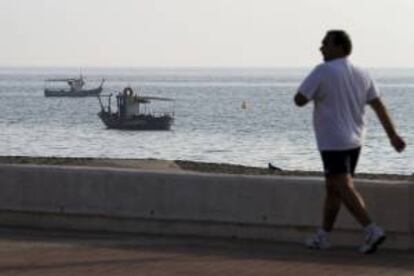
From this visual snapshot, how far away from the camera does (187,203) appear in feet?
39.2

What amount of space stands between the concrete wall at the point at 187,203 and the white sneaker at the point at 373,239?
0.51 m

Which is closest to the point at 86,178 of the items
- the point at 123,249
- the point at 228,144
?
the point at 123,249

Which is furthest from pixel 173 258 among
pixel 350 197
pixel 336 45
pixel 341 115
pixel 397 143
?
pixel 336 45

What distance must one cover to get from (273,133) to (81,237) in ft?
227

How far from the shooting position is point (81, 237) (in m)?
11.8

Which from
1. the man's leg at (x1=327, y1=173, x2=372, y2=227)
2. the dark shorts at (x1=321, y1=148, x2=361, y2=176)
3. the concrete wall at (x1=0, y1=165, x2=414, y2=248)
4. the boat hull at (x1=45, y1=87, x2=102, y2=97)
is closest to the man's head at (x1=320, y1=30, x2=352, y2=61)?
the dark shorts at (x1=321, y1=148, x2=361, y2=176)

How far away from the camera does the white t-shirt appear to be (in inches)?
412

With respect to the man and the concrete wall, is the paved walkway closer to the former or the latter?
the concrete wall

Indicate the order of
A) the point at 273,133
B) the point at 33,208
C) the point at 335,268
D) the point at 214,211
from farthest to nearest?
1. the point at 273,133
2. the point at 33,208
3. the point at 214,211
4. the point at 335,268

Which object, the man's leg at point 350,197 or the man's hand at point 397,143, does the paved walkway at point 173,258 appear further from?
the man's hand at point 397,143

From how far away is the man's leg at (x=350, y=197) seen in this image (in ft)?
34.5

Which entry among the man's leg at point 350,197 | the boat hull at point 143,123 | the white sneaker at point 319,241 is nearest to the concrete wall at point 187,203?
the white sneaker at point 319,241

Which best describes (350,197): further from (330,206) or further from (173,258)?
(173,258)

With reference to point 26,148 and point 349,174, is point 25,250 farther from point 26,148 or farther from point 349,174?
point 26,148
